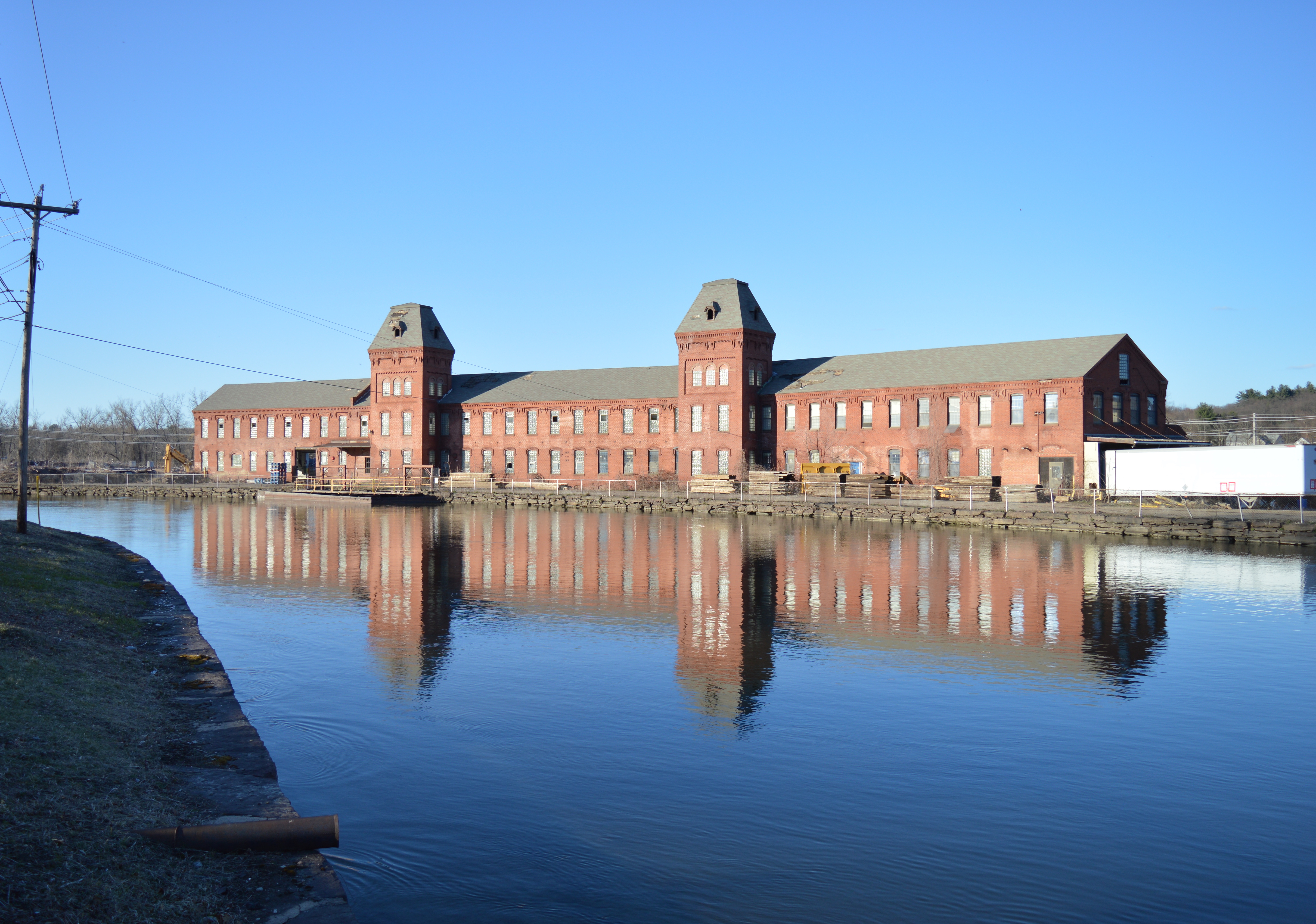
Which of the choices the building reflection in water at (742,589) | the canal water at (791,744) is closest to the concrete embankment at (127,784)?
the canal water at (791,744)

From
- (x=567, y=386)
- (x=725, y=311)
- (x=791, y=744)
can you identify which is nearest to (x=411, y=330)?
(x=567, y=386)

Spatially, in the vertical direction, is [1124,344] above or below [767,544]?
above

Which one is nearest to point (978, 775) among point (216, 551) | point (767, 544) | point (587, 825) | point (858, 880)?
point (858, 880)

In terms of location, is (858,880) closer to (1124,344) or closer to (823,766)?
(823,766)

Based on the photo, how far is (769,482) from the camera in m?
55.6

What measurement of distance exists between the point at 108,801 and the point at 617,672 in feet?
23.7

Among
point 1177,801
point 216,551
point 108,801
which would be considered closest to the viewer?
point 108,801

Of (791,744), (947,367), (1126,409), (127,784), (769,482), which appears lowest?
(791,744)

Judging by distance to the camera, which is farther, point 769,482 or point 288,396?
point 288,396

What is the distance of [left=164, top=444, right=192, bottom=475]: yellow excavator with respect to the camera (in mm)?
86188

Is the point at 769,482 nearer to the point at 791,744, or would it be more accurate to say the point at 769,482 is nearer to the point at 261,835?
the point at 791,744

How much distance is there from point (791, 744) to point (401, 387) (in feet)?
228

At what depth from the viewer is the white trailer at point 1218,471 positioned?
40.0 meters

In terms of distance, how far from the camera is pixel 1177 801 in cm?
817
